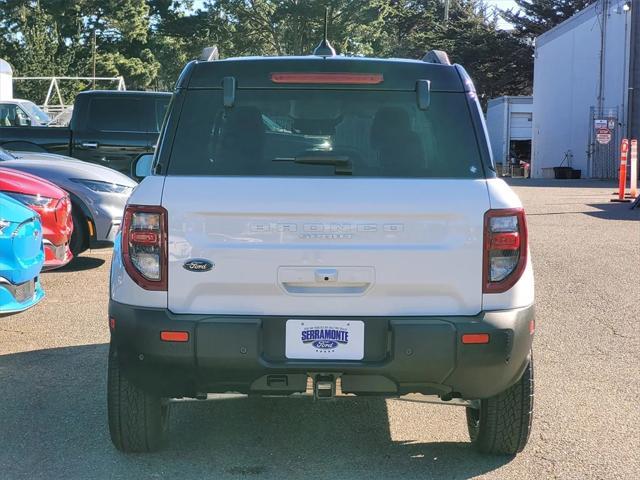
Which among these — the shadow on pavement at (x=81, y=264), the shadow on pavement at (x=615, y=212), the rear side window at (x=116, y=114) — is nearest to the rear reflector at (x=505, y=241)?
the shadow on pavement at (x=81, y=264)

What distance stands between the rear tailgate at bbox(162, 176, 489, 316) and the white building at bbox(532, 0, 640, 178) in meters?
24.7

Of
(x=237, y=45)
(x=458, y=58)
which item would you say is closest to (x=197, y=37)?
(x=237, y=45)

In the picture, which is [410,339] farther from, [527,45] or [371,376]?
[527,45]

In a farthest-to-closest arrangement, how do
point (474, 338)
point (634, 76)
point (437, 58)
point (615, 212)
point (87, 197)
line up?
1. point (634, 76)
2. point (615, 212)
3. point (87, 197)
4. point (437, 58)
5. point (474, 338)

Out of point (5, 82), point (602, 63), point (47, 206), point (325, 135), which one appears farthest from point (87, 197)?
point (602, 63)

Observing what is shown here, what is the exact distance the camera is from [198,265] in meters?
3.44

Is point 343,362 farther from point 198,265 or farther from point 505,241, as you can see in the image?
point 505,241

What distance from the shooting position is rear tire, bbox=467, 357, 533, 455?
151 inches

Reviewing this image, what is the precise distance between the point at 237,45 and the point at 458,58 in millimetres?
16668

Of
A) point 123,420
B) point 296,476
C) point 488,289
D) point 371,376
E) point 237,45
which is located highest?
point 237,45

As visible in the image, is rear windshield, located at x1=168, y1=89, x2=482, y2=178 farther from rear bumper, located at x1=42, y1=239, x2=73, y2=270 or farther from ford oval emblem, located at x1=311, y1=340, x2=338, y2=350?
rear bumper, located at x1=42, y1=239, x2=73, y2=270

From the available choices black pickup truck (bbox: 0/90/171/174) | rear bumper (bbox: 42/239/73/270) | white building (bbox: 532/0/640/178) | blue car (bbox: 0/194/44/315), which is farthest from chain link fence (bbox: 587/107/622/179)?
blue car (bbox: 0/194/44/315)

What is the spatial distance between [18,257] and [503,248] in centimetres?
341

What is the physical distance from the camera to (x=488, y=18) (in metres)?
63.8
